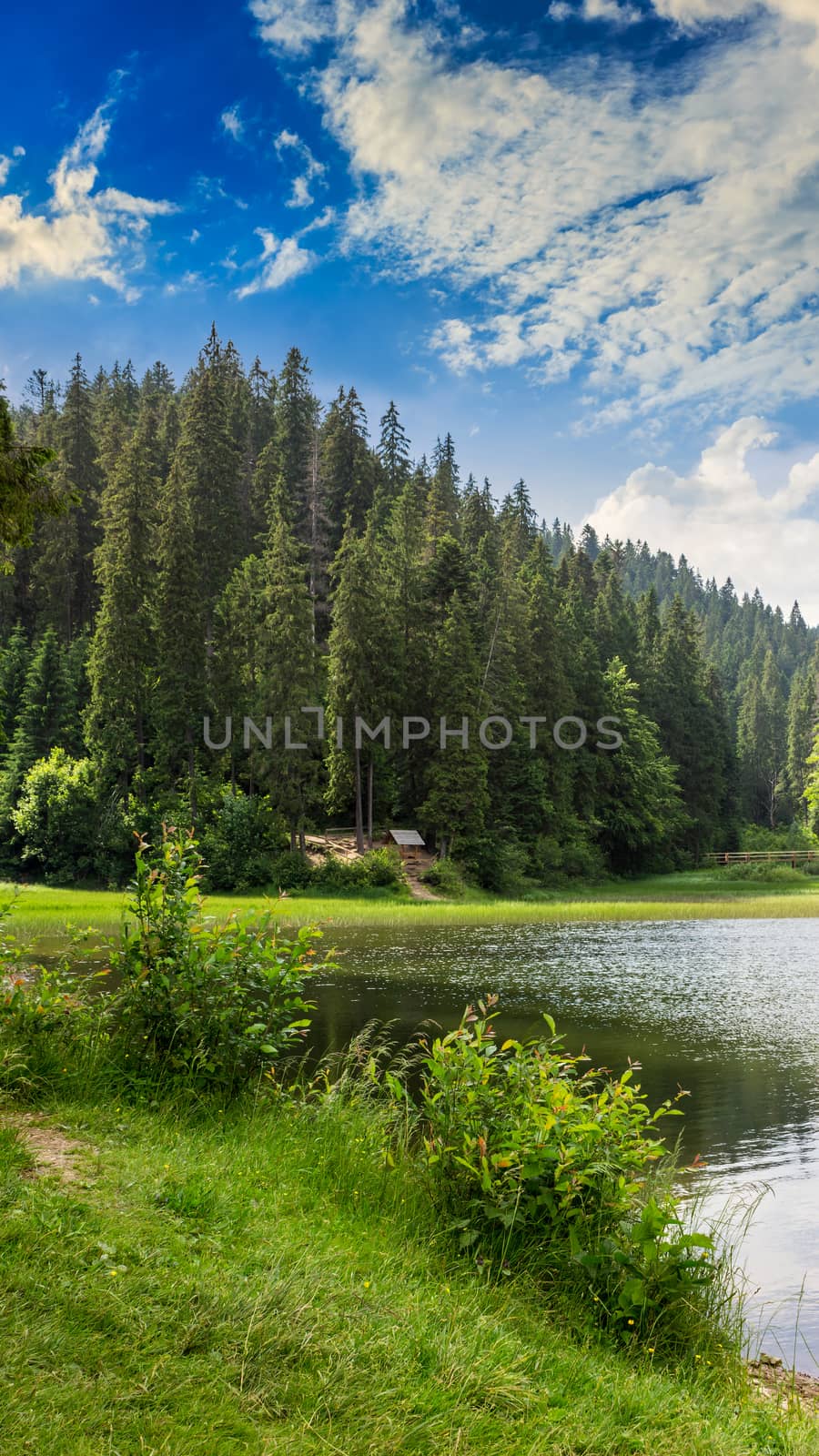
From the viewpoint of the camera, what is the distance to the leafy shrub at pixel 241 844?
4356 cm

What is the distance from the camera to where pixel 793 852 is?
6962cm

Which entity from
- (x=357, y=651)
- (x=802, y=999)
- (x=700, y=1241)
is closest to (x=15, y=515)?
(x=700, y=1241)

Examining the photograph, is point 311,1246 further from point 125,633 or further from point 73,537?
point 73,537

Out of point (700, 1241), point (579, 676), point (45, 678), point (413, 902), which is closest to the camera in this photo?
point (700, 1241)

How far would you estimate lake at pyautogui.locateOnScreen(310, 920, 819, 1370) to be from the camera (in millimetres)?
7734

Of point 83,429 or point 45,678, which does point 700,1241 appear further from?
point 83,429

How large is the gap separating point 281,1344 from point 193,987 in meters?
3.62

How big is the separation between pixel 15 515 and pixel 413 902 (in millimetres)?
33748

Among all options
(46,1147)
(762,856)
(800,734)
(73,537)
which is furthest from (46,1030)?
(800,734)

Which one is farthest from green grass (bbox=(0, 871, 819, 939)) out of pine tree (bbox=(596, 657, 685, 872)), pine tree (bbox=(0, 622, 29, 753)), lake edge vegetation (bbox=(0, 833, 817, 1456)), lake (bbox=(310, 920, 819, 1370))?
lake edge vegetation (bbox=(0, 833, 817, 1456))

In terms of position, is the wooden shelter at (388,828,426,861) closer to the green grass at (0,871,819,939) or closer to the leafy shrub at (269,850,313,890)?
the green grass at (0,871,819,939)

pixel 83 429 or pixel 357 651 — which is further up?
pixel 83 429

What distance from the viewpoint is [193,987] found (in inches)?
273

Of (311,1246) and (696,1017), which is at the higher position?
(311,1246)
